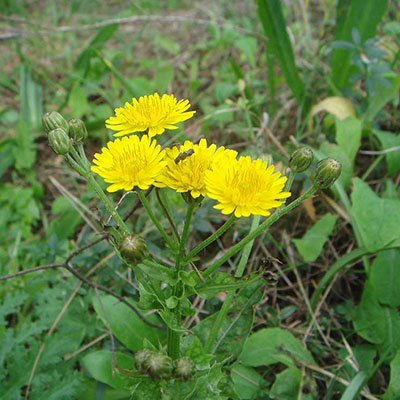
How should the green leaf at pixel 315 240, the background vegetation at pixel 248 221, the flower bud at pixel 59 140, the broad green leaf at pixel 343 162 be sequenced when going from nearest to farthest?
1. the flower bud at pixel 59 140
2. the background vegetation at pixel 248 221
3. the green leaf at pixel 315 240
4. the broad green leaf at pixel 343 162

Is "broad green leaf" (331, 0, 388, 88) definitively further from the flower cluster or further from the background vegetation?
the flower cluster

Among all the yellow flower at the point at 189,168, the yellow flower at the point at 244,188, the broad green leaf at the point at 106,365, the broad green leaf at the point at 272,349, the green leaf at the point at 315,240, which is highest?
the yellow flower at the point at 189,168

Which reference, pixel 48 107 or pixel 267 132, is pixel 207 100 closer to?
pixel 267 132

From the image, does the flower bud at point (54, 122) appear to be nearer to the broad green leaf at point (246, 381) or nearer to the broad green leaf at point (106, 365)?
the broad green leaf at point (106, 365)

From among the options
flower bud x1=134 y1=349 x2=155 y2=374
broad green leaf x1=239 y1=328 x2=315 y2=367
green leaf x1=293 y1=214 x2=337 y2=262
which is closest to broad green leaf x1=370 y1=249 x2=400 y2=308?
green leaf x1=293 y1=214 x2=337 y2=262

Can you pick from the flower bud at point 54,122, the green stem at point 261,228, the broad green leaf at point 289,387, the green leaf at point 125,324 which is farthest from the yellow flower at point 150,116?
the broad green leaf at point 289,387

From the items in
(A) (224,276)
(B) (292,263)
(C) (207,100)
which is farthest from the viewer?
(C) (207,100)

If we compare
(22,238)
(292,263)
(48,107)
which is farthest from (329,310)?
(48,107)
